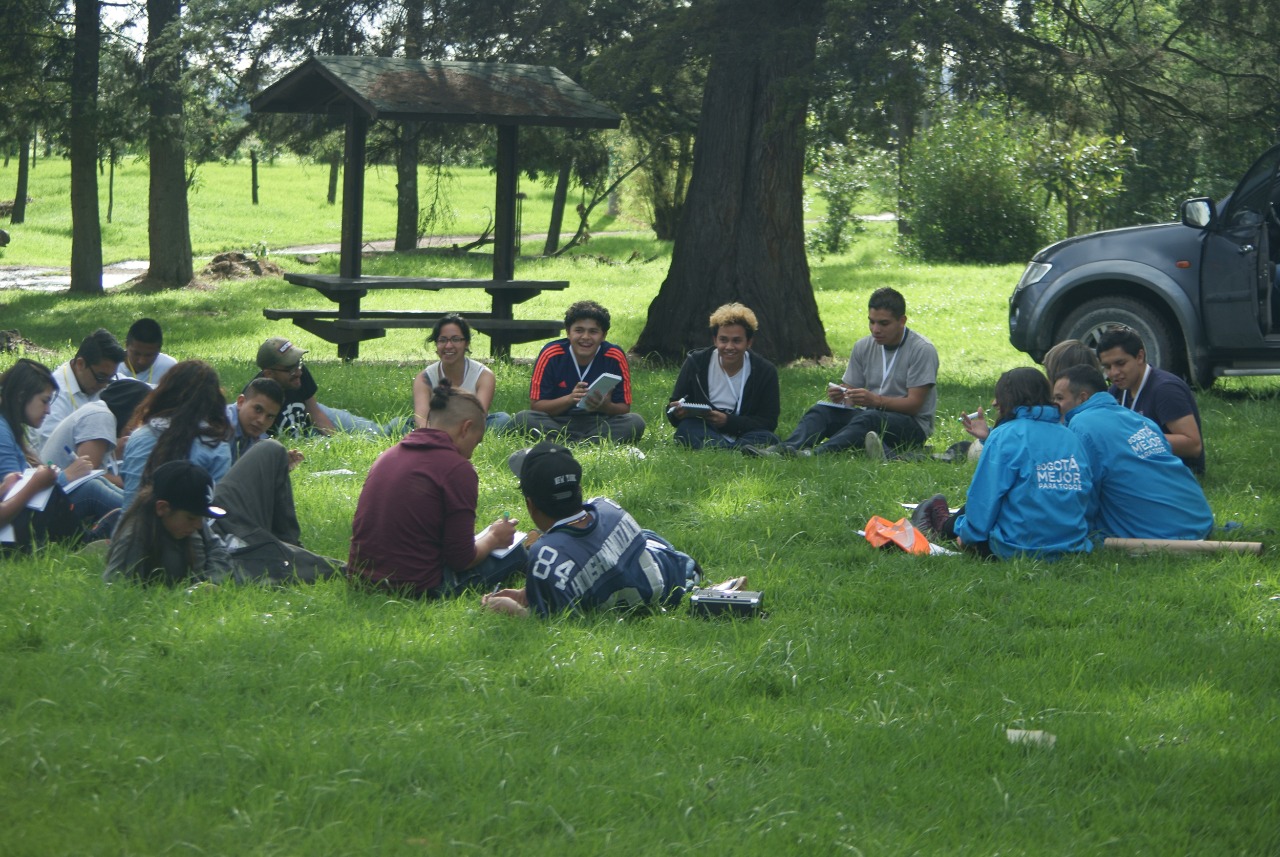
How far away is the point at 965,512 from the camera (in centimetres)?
736

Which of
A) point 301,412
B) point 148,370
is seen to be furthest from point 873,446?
point 148,370

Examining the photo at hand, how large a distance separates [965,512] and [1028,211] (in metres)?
22.3

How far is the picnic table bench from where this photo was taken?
14922 mm

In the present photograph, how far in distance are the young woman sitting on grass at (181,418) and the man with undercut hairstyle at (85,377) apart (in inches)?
62.7

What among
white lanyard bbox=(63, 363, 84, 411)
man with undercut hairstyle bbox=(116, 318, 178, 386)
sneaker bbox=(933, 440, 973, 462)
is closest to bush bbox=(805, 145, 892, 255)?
sneaker bbox=(933, 440, 973, 462)

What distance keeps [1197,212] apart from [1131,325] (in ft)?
3.83

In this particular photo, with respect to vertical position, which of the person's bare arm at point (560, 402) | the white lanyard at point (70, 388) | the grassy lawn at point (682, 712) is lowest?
the grassy lawn at point (682, 712)

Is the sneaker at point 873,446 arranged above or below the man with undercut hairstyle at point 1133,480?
below

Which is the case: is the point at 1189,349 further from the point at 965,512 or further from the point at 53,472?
the point at 53,472

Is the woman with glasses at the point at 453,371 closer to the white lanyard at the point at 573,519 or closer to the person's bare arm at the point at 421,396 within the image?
the person's bare arm at the point at 421,396

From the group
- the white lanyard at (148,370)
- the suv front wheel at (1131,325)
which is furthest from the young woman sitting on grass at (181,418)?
the suv front wheel at (1131,325)

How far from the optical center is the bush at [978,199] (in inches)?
1110

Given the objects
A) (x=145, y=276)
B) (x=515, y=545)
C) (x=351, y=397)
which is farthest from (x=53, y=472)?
(x=145, y=276)

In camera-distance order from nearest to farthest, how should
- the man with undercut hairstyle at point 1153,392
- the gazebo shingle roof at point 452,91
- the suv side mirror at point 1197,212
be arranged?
the man with undercut hairstyle at point 1153,392
the suv side mirror at point 1197,212
the gazebo shingle roof at point 452,91
